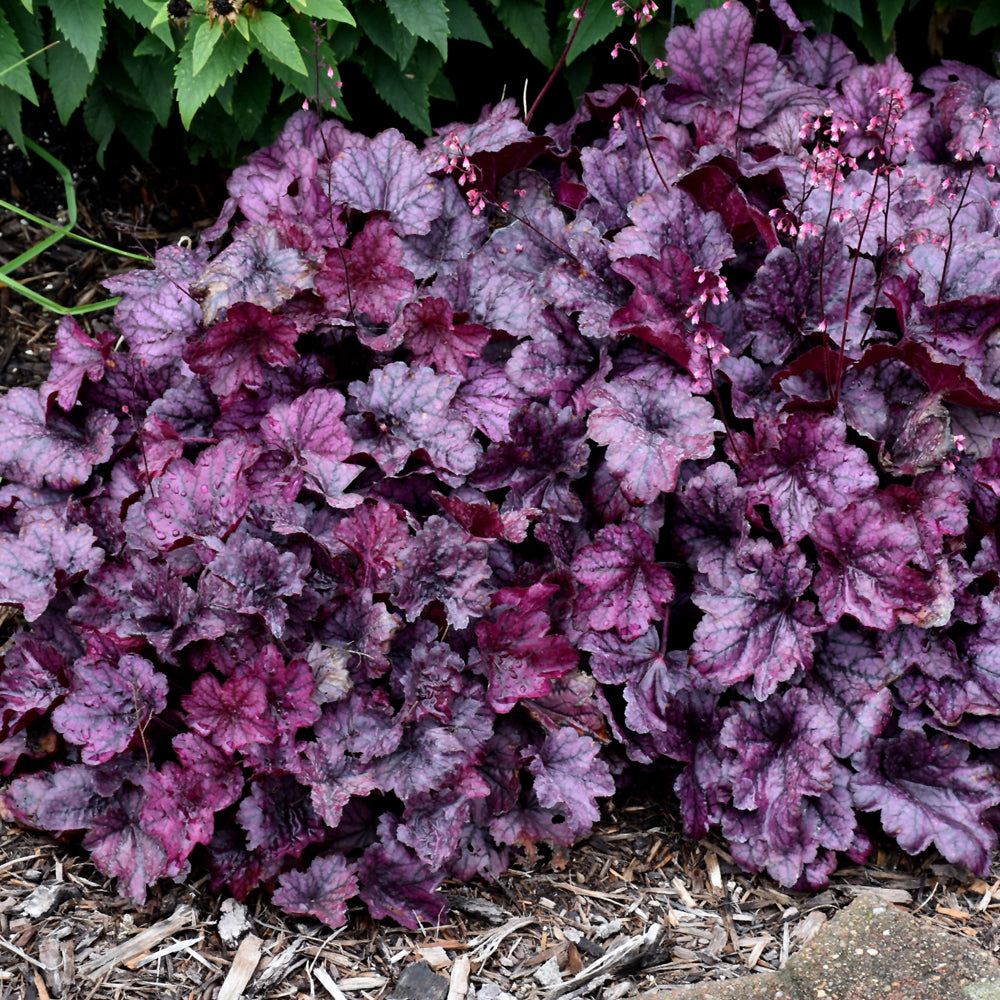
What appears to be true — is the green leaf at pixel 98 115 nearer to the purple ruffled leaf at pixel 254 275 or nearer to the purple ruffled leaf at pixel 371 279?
the purple ruffled leaf at pixel 254 275

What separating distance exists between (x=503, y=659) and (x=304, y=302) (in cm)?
102

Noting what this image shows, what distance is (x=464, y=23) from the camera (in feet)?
9.79

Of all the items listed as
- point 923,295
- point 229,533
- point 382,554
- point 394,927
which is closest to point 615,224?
point 923,295

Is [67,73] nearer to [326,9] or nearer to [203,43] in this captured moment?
[203,43]

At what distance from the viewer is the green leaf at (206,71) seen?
2541mm

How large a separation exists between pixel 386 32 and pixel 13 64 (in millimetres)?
999

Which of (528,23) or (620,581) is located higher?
(528,23)

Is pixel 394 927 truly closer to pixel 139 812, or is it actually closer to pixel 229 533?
pixel 139 812

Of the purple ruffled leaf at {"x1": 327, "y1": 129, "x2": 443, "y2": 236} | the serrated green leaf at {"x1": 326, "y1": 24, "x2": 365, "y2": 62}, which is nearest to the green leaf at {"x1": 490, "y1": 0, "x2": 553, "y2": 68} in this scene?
the serrated green leaf at {"x1": 326, "y1": 24, "x2": 365, "y2": 62}

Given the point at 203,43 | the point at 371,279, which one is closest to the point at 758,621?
the point at 371,279

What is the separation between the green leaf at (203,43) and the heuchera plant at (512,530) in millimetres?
387

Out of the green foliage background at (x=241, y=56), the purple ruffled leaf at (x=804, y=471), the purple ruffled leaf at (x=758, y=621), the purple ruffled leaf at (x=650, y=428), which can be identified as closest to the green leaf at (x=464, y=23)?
the green foliage background at (x=241, y=56)

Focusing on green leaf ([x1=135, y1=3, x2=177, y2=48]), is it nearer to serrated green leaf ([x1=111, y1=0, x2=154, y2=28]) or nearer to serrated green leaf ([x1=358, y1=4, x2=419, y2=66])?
serrated green leaf ([x1=111, y1=0, x2=154, y2=28])

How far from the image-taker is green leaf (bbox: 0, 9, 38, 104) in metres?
2.69
